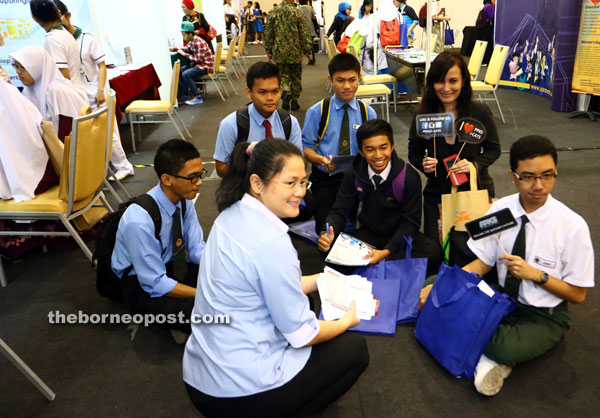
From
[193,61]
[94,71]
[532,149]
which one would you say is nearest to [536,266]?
[532,149]

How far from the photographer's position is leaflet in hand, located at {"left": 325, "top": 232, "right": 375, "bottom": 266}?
7.82 ft

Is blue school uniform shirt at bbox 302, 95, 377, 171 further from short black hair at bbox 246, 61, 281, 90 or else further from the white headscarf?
the white headscarf

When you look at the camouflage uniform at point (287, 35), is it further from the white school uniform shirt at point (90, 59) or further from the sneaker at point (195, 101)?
the white school uniform shirt at point (90, 59)

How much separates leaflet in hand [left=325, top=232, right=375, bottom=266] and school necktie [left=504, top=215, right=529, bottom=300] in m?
0.67

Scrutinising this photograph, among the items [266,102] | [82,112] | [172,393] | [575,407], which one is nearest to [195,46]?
[82,112]

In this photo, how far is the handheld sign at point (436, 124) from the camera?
7.95 ft

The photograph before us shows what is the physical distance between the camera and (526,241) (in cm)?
188

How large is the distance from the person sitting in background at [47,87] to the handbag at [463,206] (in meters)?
2.98

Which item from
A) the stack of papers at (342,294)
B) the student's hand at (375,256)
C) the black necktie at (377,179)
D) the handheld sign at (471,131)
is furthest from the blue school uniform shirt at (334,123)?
the stack of papers at (342,294)

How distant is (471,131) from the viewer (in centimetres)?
239

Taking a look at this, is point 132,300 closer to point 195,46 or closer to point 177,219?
point 177,219

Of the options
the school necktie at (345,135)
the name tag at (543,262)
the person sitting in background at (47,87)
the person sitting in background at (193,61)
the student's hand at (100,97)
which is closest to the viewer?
the name tag at (543,262)

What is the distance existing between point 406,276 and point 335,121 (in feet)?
3.70

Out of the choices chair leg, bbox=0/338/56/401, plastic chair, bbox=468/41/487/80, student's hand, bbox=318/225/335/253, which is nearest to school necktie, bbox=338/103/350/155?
student's hand, bbox=318/225/335/253
